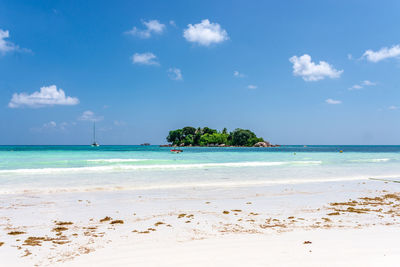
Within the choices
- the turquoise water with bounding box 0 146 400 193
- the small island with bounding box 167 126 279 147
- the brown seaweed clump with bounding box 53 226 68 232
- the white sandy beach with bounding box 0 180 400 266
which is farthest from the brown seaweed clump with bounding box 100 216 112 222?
the small island with bounding box 167 126 279 147

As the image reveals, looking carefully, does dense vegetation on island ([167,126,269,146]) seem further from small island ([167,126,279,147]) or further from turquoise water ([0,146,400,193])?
turquoise water ([0,146,400,193])

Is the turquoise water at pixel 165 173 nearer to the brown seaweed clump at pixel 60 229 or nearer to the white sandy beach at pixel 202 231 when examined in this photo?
the white sandy beach at pixel 202 231

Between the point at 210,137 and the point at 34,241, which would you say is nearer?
the point at 34,241

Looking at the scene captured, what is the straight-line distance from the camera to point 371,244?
547cm

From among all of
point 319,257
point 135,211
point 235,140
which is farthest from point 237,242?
point 235,140

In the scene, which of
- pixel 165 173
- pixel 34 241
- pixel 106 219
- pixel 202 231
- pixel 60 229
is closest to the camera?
pixel 34 241

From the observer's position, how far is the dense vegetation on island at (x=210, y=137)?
180750 millimetres

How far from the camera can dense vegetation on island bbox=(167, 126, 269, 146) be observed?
181 metres

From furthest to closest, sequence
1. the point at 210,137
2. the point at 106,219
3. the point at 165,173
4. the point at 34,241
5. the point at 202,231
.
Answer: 1. the point at 210,137
2. the point at 165,173
3. the point at 106,219
4. the point at 202,231
5. the point at 34,241

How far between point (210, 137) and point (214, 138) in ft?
9.01

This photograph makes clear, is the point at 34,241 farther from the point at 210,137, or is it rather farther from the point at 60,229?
the point at 210,137

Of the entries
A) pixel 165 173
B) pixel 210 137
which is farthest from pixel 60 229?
pixel 210 137

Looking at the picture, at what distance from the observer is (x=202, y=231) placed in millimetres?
6434

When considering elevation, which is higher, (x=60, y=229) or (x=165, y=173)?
(x=60, y=229)
